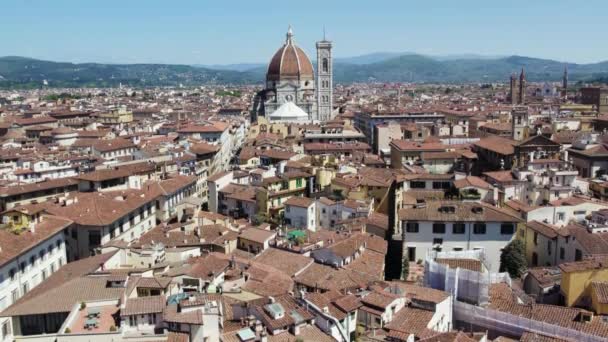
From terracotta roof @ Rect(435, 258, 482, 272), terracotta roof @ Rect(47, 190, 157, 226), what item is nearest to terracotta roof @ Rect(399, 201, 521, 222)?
terracotta roof @ Rect(435, 258, 482, 272)

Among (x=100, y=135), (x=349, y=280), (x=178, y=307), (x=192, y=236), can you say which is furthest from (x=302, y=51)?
(x=178, y=307)

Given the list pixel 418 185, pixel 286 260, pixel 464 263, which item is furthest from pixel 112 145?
pixel 464 263

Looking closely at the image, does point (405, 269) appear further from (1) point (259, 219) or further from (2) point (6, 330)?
(2) point (6, 330)

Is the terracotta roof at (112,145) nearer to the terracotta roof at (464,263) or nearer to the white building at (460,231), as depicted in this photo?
the white building at (460,231)

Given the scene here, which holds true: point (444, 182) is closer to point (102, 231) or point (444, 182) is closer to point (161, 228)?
point (161, 228)

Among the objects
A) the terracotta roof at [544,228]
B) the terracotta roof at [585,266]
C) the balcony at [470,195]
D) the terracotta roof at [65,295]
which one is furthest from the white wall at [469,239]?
the terracotta roof at [65,295]

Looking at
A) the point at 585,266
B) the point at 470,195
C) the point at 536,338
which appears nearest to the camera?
the point at 536,338

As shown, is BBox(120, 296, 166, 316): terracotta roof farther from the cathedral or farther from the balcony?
the cathedral
